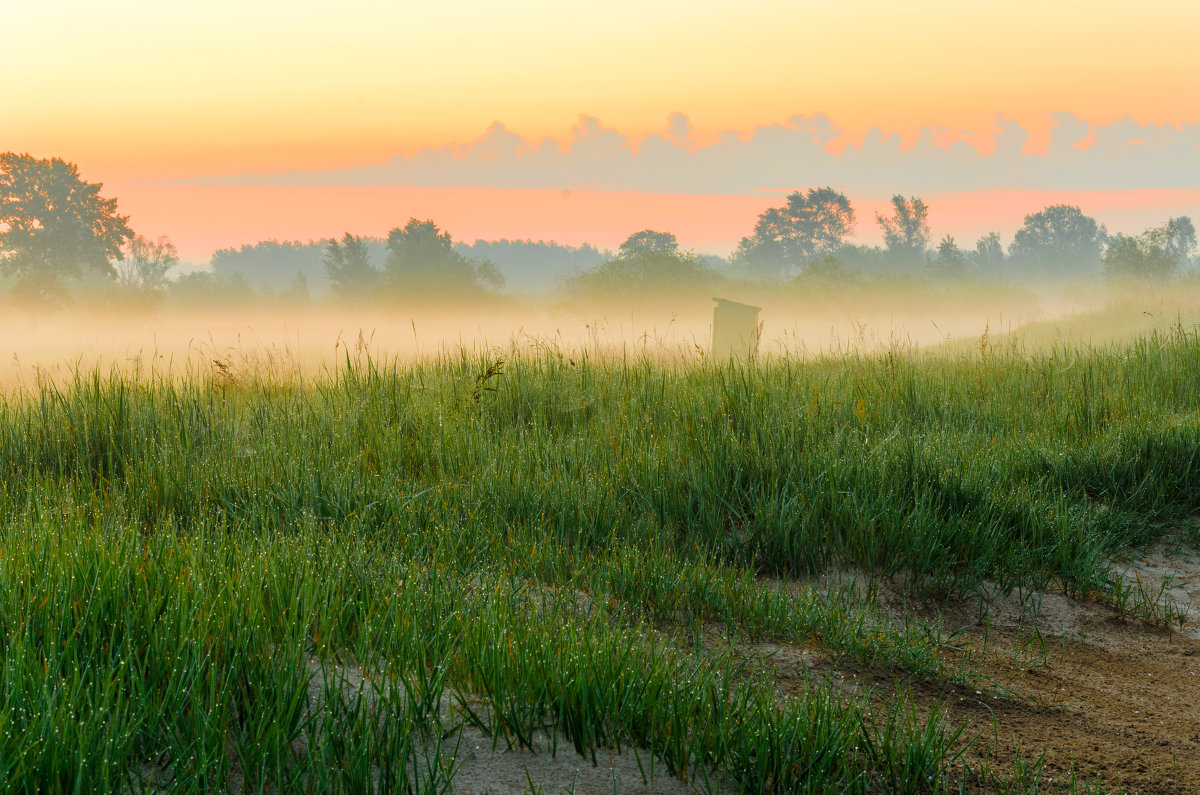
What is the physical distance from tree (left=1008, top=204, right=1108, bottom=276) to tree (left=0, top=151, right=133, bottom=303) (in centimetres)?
11064

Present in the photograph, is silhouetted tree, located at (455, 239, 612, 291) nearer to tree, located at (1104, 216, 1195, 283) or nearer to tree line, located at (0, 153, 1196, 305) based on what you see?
tree line, located at (0, 153, 1196, 305)

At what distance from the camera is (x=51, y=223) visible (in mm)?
44344

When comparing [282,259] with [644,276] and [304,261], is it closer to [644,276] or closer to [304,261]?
[304,261]

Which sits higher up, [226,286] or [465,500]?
[226,286]

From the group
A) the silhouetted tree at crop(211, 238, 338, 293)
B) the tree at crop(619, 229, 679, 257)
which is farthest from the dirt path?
the silhouetted tree at crop(211, 238, 338, 293)

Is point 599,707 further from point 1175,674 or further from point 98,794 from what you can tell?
point 1175,674

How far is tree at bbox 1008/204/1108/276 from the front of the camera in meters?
111

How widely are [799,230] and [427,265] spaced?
43.2m

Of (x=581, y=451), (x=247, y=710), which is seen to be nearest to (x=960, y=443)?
(x=581, y=451)

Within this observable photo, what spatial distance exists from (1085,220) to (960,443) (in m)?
132

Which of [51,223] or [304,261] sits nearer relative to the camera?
[51,223]

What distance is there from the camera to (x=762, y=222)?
87188 mm

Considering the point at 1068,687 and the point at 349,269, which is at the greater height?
the point at 349,269

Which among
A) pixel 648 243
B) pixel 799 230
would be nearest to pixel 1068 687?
pixel 648 243
